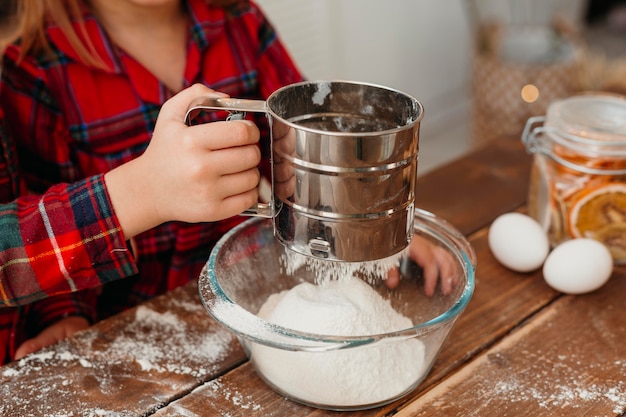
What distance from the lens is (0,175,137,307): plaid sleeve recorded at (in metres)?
0.79

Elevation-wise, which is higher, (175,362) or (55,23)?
(55,23)

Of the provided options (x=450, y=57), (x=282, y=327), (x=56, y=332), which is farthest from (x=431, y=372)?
(x=450, y=57)

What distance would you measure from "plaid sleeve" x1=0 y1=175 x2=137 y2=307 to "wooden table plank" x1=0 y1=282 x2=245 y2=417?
79 mm

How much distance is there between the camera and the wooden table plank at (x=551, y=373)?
0.68 metres

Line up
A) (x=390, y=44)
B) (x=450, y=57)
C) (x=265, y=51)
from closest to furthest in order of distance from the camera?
(x=265, y=51) < (x=390, y=44) < (x=450, y=57)

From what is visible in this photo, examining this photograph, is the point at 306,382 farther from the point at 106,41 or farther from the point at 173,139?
the point at 106,41

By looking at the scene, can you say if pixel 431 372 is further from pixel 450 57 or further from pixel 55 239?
pixel 450 57

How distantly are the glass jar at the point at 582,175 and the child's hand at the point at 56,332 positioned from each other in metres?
0.68

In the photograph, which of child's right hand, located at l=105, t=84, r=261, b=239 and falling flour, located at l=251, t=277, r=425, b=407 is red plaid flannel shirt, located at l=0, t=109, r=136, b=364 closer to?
child's right hand, located at l=105, t=84, r=261, b=239

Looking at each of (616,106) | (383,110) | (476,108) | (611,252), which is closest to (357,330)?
(383,110)

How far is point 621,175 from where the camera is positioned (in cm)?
90

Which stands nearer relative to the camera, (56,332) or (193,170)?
(193,170)

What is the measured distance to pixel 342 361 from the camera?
0.67 m

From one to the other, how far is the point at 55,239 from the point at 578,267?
2.06 ft
